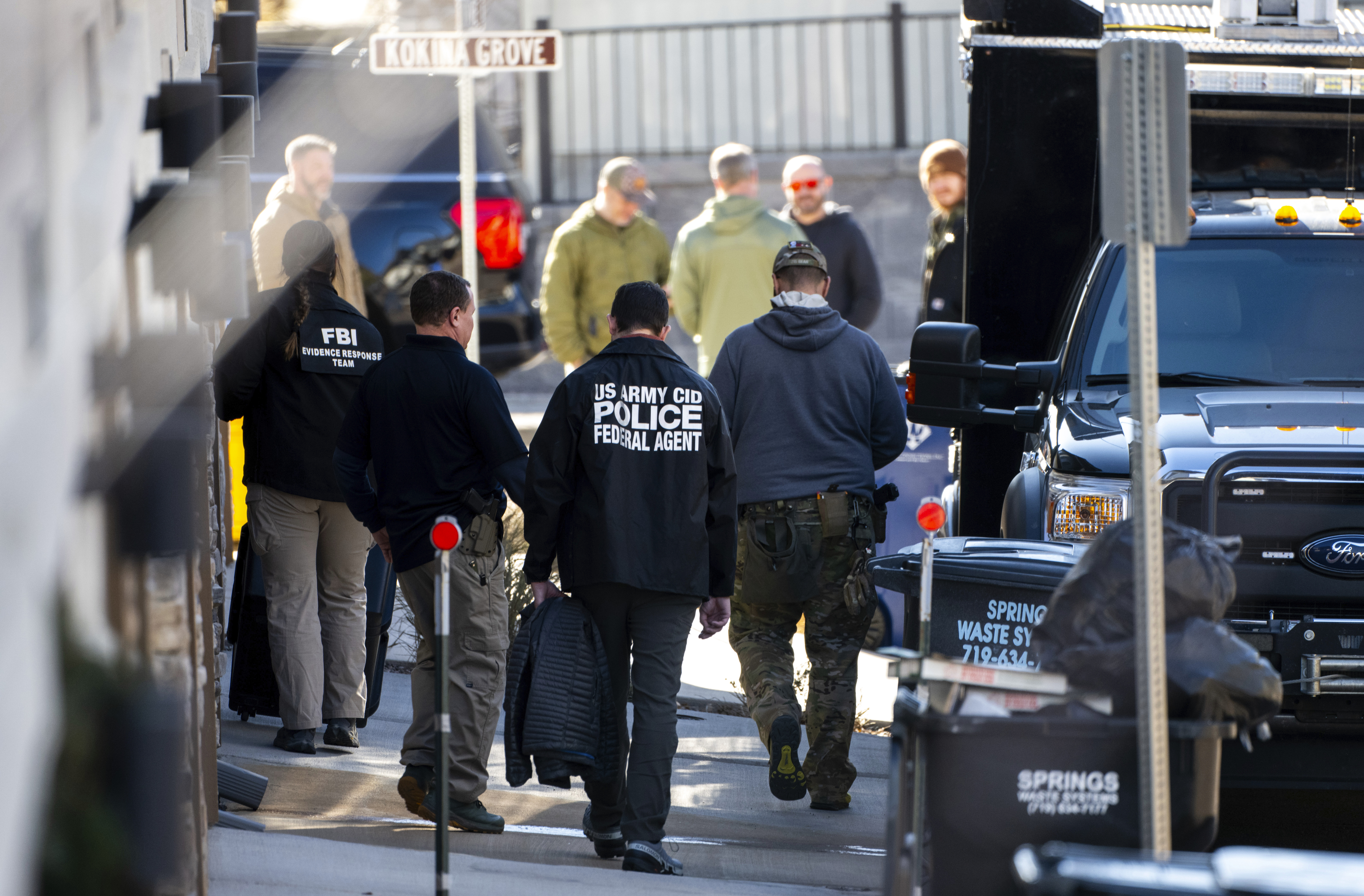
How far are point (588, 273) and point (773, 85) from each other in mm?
7176

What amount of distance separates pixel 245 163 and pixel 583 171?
10979 mm

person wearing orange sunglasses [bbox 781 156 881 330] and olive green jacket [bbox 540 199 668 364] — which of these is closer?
person wearing orange sunglasses [bbox 781 156 881 330]

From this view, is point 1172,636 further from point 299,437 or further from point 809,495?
point 299,437

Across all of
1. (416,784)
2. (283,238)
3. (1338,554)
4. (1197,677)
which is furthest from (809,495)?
(1197,677)

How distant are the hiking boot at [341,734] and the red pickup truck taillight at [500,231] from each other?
4.99 meters

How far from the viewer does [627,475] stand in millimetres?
5512

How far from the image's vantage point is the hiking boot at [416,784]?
19.2 feet

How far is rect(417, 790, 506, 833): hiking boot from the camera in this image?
19.1 ft

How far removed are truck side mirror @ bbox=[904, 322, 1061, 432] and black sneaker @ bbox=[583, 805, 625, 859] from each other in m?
2.01

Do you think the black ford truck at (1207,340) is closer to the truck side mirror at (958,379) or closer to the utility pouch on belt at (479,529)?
the truck side mirror at (958,379)

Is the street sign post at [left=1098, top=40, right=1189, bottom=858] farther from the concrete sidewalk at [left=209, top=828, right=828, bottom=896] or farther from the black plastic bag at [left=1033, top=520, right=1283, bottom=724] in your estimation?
the concrete sidewalk at [left=209, top=828, right=828, bottom=896]

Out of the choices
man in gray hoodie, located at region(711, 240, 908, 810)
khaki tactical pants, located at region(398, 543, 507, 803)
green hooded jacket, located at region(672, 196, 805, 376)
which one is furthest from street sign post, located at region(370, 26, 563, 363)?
khaki tactical pants, located at region(398, 543, 507, 803)

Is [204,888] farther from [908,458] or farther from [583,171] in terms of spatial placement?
[583,171]

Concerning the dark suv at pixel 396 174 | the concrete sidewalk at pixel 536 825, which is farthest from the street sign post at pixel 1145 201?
the dark suv at pixel 396 174
